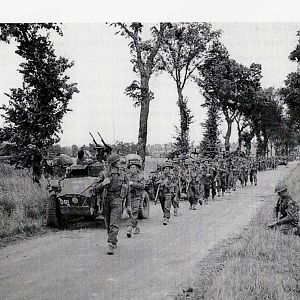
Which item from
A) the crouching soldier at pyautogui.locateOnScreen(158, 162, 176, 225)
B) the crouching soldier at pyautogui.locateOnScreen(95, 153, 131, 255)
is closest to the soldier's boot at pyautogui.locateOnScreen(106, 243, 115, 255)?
→ the crouching soldier at pyautogui.locateOnScreen(95, 153, 131, 255)

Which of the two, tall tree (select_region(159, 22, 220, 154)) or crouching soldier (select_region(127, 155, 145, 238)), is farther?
tall tree (select_region(159, 22, 220, 154))

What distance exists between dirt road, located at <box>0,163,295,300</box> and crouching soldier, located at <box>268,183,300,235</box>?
3.37ft

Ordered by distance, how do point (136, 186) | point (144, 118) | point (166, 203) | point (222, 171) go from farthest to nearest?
point (222, 171) < point (144, 118) < point (166, 203) < point (136, 186)

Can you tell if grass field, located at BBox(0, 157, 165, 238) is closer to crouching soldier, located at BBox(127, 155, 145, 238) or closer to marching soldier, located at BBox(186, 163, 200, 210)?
crouching soldier, located at BBox(127, 155, 145, 238)

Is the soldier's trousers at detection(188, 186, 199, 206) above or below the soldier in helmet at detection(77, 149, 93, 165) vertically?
below

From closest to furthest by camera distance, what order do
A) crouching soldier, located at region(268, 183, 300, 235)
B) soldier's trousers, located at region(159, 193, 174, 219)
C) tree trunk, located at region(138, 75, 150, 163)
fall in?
1. crouching soldier, located at region(268, 183, 300, 235)
2. soldier's trousers, located at region(159, 193, 174, 219)
3. tree trunk, located at region(138, 75, 150, 163)

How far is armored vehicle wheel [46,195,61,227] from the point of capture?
9492mm

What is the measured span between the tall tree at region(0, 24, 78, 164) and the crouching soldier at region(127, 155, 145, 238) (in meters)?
2.99

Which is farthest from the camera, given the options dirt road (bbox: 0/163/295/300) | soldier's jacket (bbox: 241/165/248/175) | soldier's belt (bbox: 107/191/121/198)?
soldier's jacket (bbox: 241/165/248/175)

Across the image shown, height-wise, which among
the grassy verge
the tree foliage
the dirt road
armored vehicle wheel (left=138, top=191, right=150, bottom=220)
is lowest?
the dirt road

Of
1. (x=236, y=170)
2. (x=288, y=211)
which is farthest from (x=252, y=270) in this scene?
(x=236, y=170)

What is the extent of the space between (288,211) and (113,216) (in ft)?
10.6

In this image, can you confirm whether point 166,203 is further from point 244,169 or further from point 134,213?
point 244,169

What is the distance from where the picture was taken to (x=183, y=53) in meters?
27.1
